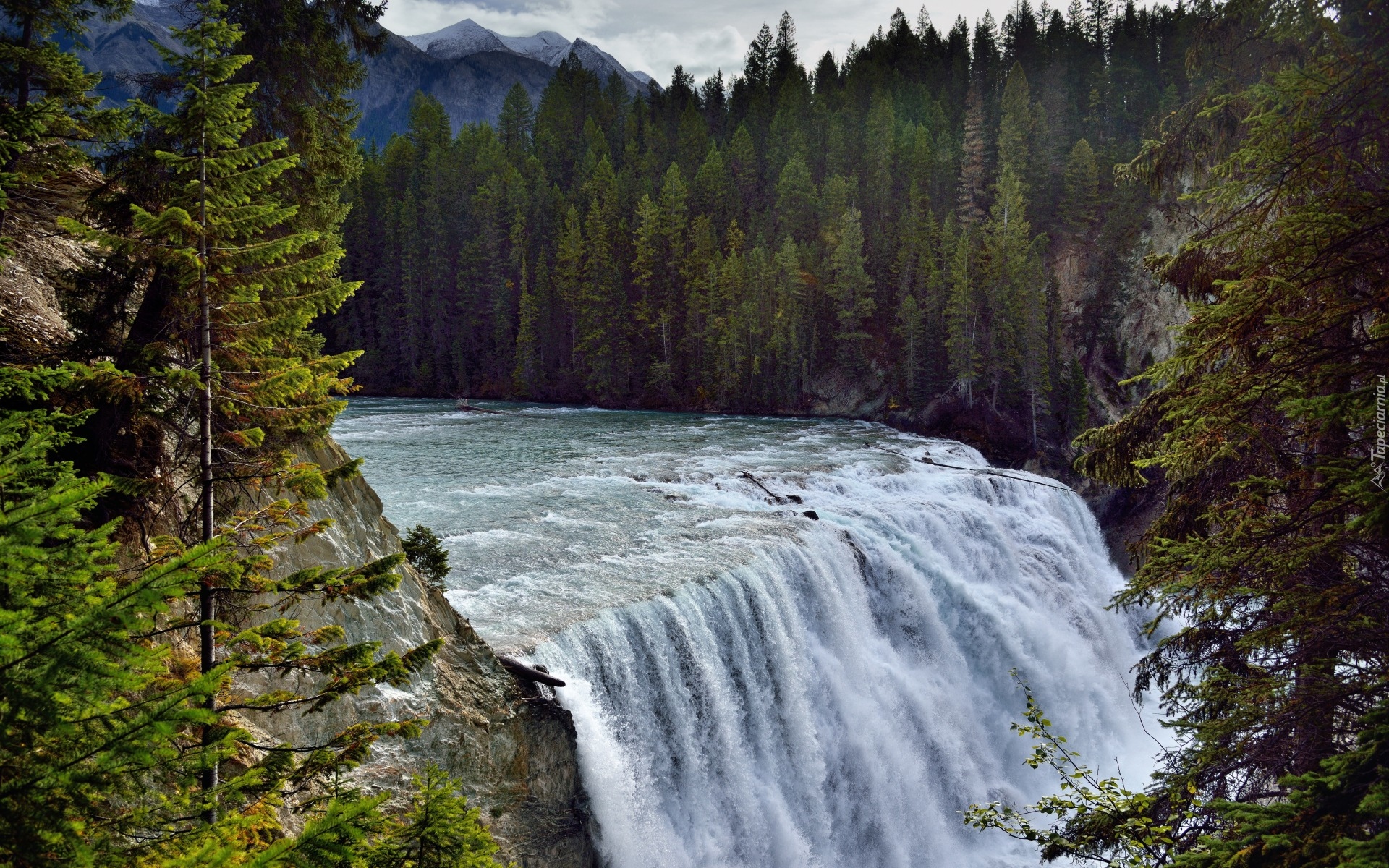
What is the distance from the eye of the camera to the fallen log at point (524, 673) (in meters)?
9.82

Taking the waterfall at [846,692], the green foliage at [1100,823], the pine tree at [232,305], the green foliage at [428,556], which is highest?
the pine tree at [232,305]

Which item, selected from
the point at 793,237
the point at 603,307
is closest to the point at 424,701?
the point at 603,307

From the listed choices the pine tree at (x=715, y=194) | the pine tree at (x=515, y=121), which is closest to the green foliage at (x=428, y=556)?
the pine tree at (x=715, y=194)

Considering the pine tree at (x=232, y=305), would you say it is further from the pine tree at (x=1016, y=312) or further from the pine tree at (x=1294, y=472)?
the pine tree at (x=1016, y=312)

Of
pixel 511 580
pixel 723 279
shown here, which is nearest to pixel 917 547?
pixel 511 580

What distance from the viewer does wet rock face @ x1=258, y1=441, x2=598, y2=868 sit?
319 inches

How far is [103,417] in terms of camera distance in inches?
214

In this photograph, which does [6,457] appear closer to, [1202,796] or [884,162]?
[1202,796]

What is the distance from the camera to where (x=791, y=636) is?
14.0 meters

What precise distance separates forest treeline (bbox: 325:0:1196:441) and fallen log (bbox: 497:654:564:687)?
36990mm

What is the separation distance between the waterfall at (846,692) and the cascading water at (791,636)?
0.04m

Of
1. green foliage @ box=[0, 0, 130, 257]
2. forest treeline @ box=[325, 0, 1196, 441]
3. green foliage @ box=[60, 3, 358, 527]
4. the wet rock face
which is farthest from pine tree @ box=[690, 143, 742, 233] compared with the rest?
green foliage @ box=[60, 3, 358, 527]

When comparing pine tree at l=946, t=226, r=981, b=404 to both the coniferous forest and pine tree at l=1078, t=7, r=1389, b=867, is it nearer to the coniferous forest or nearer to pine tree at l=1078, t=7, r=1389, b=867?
the coniferous forest

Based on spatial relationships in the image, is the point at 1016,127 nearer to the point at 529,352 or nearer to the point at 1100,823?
the point at 529,352
